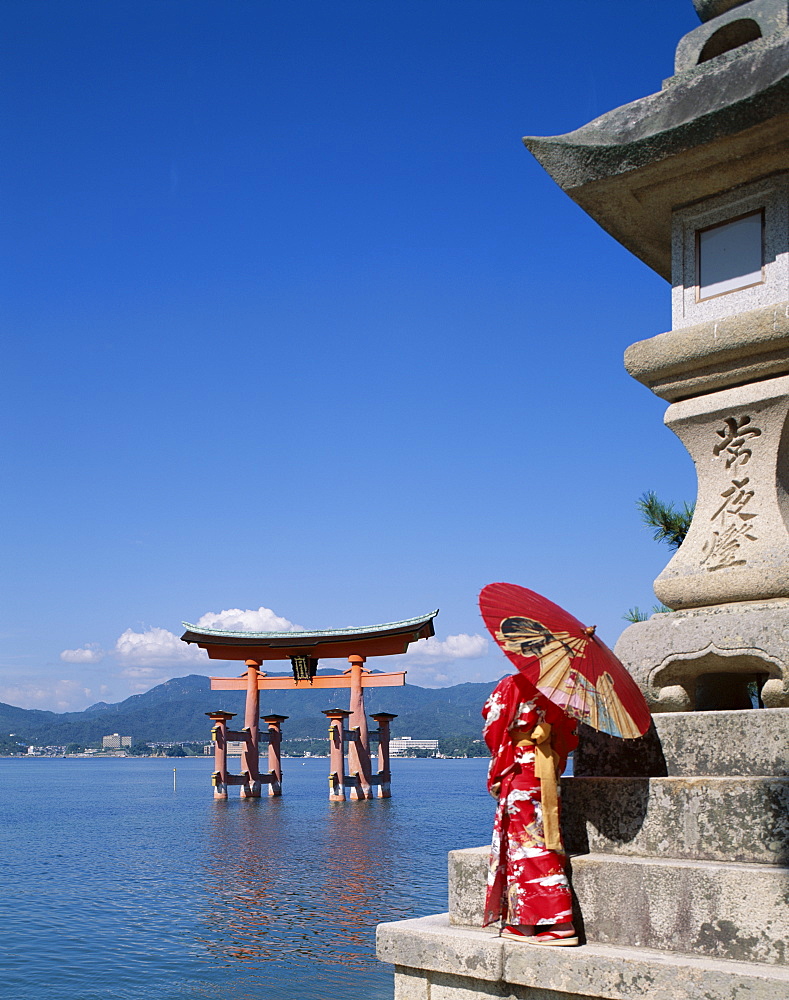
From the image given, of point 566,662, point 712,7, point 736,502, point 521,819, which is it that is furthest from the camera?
point 712,7

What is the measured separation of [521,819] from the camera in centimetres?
326

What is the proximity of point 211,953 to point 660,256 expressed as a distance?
6738 mm

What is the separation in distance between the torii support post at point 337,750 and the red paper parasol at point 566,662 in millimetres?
22666

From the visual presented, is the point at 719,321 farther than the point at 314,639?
No

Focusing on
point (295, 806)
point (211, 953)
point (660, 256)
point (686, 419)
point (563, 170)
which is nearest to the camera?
point (686, 419)

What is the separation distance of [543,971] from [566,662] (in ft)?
3.34

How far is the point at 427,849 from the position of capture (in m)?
15.2

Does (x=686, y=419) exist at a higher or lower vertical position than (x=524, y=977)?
higher

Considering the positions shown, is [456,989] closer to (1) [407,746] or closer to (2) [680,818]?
(2) [680,818]

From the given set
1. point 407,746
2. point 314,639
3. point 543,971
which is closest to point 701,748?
point 543,971

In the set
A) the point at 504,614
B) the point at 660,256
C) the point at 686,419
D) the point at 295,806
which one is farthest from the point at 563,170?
the point at 295,806

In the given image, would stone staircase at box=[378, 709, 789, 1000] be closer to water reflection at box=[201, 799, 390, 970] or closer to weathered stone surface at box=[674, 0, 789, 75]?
weathered stone surface at box=[674, 0, 789, 75]

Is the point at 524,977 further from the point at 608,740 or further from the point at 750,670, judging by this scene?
the point at 750,670

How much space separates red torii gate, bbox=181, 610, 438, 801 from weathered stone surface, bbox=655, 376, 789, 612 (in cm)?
2125
